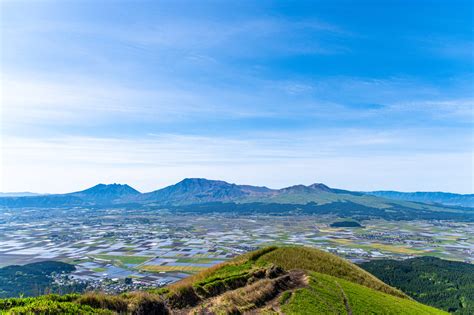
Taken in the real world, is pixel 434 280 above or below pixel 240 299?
below

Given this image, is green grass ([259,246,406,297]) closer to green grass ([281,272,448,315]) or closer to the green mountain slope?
green grass ([281,272,448,315])

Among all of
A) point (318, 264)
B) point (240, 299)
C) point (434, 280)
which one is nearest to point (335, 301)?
point (240, 299)

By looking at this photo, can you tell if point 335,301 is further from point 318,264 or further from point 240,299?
point 318,264

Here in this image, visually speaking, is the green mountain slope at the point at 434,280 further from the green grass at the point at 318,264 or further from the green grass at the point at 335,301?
the green grass at the point at 335,301

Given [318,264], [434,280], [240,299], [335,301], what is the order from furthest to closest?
[434,280], [318,264], [335,301], [240,299]

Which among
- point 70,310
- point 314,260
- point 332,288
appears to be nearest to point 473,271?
point 314,260

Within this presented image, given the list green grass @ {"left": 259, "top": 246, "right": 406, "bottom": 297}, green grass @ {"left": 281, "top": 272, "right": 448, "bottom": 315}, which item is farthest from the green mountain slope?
green grass @ {"left": 281, "top": 272, "right": 448, "bottom": 315}

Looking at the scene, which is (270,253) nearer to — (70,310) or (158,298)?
(158,298)
